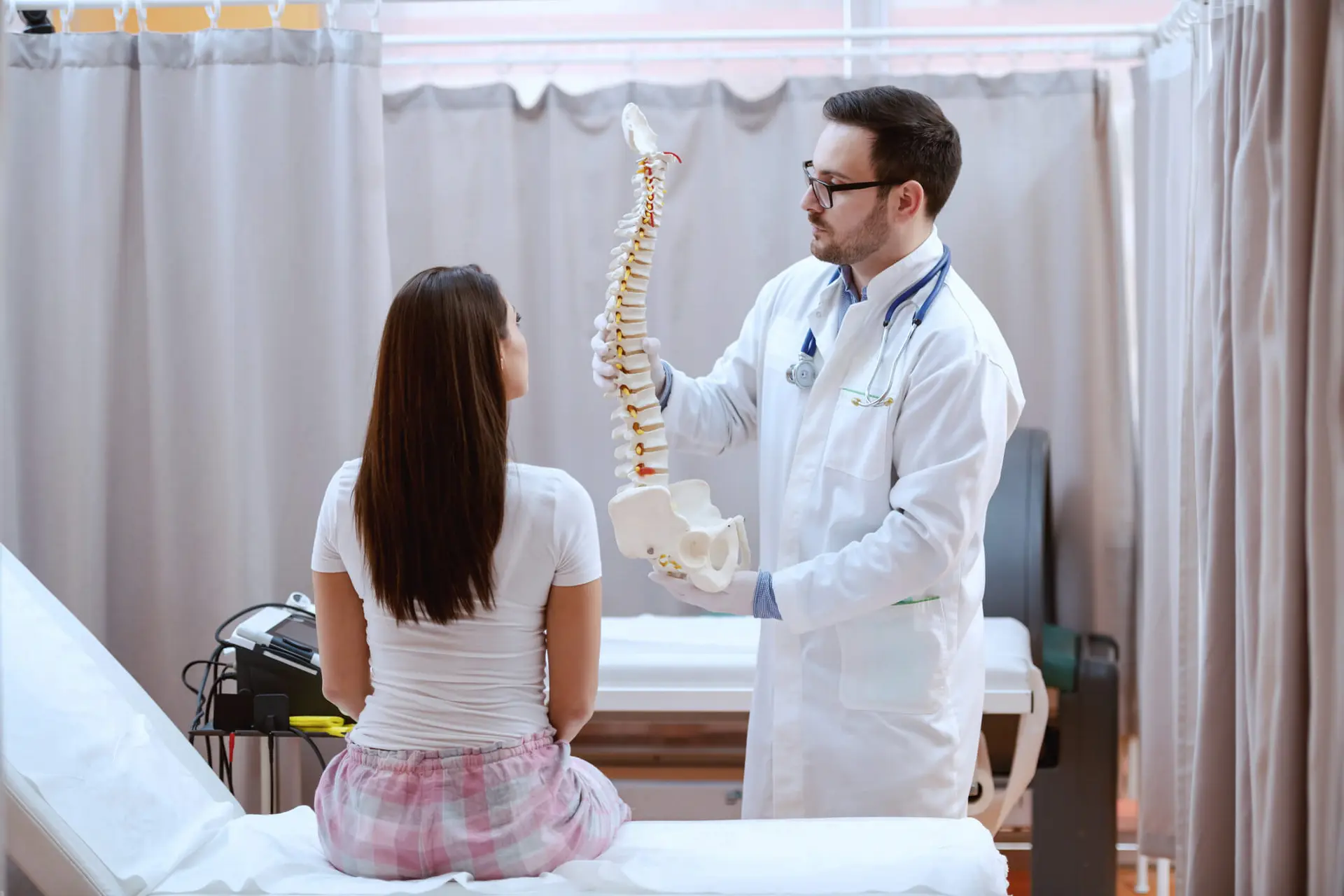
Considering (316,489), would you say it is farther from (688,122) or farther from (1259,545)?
(1259,545)

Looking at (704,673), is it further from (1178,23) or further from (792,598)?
(1178,23)

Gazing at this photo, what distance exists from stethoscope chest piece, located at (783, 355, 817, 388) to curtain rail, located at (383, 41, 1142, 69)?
114 cm

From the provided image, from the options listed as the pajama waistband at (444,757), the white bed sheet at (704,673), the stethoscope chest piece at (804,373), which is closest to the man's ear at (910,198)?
the stethoscope chest piece at (804,373)

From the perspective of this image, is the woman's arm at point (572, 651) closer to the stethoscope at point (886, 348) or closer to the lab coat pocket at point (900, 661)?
the lab coat pocket at point (900, 661)

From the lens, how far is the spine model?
1713mm

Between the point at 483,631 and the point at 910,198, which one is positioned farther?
the point at 910,198

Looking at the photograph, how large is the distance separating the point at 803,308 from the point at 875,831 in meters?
0.83

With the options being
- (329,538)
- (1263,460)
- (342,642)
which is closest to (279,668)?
(342,642)

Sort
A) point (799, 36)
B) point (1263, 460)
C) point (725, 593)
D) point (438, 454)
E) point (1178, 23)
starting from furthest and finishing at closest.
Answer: point (799, 36), point (1178, 23), point (725, 593), point (1263, 460), point (438, 454)

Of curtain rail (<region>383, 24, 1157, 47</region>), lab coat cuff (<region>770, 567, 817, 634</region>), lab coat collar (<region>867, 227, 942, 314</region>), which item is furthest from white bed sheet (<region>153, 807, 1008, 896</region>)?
curtain rail (<region>383, 24, 1157, 47</region>)

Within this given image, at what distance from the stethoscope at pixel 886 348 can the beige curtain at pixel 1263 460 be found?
1.35 feet

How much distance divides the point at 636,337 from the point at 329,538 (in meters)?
0.52

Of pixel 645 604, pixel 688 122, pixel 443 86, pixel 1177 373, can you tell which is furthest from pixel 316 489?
pixel 1177 373

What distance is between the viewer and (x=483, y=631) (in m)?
1.47
